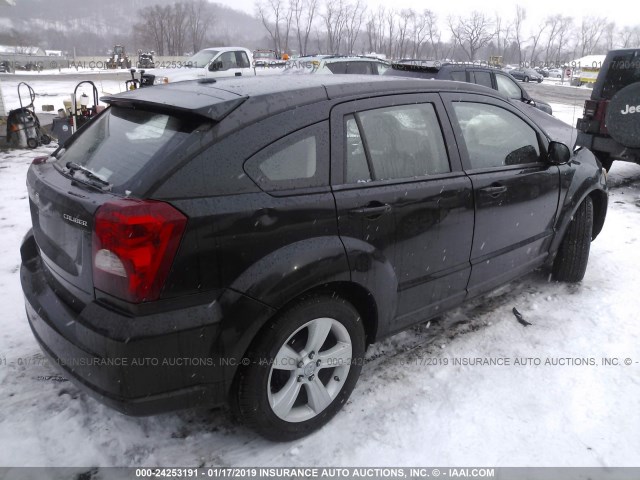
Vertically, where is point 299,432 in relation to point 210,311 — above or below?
below

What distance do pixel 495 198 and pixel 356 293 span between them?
123cm

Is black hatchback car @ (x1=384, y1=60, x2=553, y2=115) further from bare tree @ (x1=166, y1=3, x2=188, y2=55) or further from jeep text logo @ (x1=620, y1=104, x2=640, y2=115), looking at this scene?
bare tree @ (x1=166, y1=3, x2=188, y2=55)

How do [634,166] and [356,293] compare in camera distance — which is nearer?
[356,293]

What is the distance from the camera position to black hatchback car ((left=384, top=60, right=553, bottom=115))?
8875 mm

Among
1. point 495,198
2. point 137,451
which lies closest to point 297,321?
point 137,451

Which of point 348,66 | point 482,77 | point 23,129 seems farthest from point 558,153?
point 348,66

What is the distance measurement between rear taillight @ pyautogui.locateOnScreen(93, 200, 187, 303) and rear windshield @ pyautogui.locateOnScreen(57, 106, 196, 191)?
0.21m

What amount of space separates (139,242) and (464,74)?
887 cm

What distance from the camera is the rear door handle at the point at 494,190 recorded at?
304 centimetres

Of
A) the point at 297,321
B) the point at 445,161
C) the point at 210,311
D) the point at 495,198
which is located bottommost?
the point at 297,321

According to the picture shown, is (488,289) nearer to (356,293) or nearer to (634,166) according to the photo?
(356,293)

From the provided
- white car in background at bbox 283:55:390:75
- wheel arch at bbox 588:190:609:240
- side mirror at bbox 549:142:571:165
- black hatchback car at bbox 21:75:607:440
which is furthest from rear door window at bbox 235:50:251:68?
black hatchback car at bbox 21:75:607:440

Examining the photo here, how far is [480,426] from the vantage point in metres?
2.60


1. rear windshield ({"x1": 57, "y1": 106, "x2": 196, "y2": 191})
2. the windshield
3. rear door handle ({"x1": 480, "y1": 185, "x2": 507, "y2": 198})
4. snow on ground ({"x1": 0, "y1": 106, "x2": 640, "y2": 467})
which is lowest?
snow on ground ({"x1": 0, "y1": 106, "x2": 640, "y2": 467})
